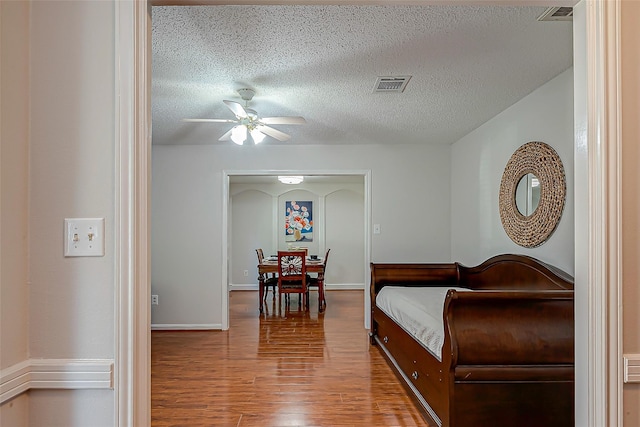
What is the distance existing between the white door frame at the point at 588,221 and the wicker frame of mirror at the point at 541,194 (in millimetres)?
1742

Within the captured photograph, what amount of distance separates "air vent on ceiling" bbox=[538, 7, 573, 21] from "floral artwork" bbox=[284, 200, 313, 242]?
6.81 metres

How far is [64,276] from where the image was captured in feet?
3.86

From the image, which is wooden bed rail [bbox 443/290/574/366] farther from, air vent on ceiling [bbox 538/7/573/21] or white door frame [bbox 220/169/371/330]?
white door frame [bbox 220/169/371/330]

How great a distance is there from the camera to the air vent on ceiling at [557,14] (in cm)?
196

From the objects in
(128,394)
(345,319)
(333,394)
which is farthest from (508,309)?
(345,319)

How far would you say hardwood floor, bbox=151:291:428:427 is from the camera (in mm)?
2730

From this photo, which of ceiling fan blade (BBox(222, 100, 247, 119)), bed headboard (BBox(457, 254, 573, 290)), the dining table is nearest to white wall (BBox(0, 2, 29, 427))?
ceiling fan blade (BBox(222, 100, 247, 119))

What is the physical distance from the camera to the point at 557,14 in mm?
2021

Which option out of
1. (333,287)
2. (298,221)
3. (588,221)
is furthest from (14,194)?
(333,287)

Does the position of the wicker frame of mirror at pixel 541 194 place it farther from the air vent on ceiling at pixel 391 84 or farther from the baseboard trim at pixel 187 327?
the baseboard trim at pixel 187 327

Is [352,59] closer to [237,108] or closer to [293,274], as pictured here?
[237,108]

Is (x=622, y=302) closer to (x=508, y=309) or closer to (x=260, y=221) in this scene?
(x=508, y=309)

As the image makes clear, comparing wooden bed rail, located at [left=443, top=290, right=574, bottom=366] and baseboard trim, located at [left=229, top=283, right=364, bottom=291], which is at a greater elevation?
wooden bed rail, located at [left=443, top=290, right=574, bottom=366]

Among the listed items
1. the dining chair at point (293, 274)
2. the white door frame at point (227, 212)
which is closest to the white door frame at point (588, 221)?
the white door frame at point (227, 212)
